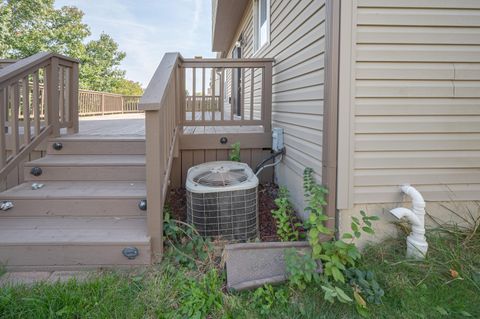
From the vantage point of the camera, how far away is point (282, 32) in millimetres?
4074

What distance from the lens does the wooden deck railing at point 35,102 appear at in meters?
2.79

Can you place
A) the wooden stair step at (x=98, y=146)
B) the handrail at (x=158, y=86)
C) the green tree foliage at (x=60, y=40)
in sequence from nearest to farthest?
the handrail at (x=158, y=86)
the wooden stair step at (x=98, y=146)
the green tree foliage at (x=60, y=40)

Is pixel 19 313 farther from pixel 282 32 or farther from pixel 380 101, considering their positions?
pixel 282 32

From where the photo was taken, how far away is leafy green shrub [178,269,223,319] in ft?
6.37

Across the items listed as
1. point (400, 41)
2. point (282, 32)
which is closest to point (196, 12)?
point (282, 32)

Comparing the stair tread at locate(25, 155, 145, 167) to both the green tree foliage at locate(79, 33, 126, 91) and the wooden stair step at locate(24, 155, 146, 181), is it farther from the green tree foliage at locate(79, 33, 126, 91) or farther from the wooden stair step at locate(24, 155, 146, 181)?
the green tree foliage at locate(79, 33, 126, 91)

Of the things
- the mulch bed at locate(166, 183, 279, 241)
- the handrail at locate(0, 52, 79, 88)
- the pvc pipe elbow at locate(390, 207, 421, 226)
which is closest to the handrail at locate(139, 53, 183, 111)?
the handrail at locate(0, 52, 79, 88)

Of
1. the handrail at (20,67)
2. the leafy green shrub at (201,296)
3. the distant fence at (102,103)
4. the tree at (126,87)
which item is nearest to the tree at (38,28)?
the tree at (126,87)

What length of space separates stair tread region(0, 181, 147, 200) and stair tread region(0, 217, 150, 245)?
0.59ft

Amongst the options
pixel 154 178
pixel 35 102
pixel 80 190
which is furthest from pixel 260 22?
pixel 154 178

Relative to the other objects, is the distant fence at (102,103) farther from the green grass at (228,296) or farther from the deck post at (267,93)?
the green grass at (228,296)

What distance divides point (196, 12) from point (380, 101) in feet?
102

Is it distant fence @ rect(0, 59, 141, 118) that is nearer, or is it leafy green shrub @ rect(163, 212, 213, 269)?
leafy green shrub @ rect(163, 212, 213, 269)

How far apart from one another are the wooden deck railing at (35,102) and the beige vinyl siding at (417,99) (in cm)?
261
